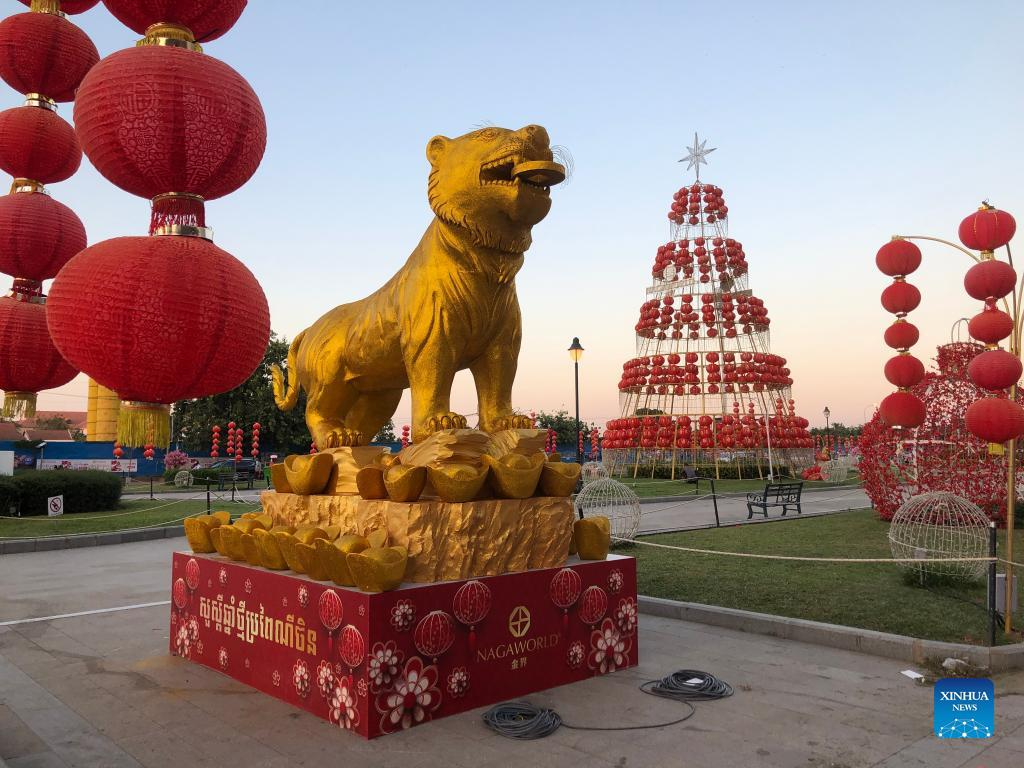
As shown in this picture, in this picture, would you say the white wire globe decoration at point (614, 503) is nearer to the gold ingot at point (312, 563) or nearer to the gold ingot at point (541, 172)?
the gold ingot at point (312, 563)

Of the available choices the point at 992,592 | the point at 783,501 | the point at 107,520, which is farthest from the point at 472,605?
the point at 783,501

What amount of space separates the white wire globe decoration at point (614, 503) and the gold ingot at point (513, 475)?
6.12 metres

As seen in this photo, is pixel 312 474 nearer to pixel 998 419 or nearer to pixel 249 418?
pixel 998 419

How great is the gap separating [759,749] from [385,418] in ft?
10.8

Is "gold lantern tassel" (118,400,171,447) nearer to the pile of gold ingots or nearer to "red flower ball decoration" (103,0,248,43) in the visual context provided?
the pile of gold ingots

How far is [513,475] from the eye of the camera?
426 cm

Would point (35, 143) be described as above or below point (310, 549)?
above

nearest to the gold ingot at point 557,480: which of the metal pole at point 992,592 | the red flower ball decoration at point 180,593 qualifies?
the red flower ball decoration at point 180,593

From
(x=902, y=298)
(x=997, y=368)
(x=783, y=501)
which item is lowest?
(x=783, y=501)

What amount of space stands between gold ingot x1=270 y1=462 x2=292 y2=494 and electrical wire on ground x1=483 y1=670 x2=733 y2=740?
7.22ft

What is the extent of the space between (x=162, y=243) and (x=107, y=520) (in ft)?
46.0

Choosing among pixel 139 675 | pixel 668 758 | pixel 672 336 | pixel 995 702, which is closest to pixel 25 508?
pixel 139 675

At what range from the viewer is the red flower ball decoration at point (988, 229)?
19.3 feet

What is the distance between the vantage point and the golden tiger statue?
13.4ft
